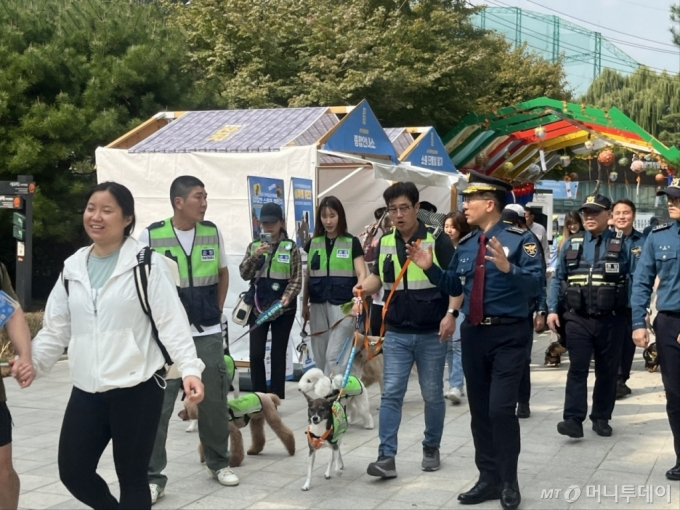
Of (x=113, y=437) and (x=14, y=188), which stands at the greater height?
(x=14, y=188)

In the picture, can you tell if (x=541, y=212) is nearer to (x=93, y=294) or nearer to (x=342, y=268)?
(x=342, y=268)

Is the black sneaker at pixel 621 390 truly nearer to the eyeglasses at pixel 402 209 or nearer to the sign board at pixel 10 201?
the eyeglasses at pixel 402 209

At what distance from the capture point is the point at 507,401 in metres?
5.19

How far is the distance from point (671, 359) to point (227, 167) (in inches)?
231

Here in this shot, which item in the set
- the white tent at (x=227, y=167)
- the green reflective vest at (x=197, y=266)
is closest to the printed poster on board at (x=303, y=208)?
the white tent at (x=227, y=167)

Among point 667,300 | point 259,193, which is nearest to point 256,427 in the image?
point 667,300

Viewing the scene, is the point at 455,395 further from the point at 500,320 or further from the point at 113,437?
the point at 113,437

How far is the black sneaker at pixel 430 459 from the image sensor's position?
6203mm

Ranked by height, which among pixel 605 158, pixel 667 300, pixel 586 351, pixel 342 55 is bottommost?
pixel 586 351

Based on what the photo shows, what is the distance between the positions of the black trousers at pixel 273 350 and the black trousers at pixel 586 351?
2.40 meters

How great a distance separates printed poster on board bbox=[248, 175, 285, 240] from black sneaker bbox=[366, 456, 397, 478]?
12.2ft

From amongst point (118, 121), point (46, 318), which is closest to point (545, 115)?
point (118, 121)

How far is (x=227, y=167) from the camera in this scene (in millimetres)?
10266

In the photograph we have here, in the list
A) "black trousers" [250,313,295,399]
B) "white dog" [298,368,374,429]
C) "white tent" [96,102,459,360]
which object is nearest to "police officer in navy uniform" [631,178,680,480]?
"white dog" [298,368,374,429]
